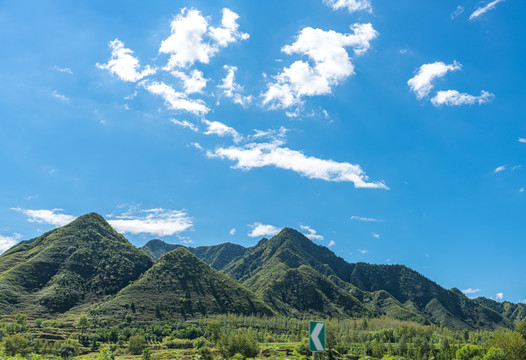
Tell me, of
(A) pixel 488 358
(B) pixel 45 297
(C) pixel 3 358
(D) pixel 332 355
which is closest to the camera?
(C) pixel 3 358

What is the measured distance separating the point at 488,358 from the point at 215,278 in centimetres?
15366

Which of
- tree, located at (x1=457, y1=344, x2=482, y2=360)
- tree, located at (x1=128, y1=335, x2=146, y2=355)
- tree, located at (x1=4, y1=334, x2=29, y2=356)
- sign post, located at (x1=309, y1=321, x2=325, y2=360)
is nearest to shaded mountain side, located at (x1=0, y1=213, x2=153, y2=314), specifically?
tree, located at (x1=4, y1=334, x2=29, y2=356)

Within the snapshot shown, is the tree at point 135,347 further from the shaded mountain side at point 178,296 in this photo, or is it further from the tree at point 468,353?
the tree at point 468,353

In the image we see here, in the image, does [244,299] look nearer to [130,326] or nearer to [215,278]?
[215,278]

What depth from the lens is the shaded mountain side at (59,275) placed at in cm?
14675

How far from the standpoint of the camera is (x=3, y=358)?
1246 cm

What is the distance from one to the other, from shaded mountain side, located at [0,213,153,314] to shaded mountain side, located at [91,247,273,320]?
60.4 feet

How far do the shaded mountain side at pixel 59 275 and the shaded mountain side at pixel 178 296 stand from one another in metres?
18.4

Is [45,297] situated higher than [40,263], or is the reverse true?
[40,263]

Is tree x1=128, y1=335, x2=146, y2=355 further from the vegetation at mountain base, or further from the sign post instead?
the sign post

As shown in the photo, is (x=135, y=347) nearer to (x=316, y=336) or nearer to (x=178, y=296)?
(x=178, y=296)

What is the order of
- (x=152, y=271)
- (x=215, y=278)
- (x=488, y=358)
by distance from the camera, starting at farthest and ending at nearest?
(x=215, y=278) < (x=152, y=271) < (x=488, y=358)

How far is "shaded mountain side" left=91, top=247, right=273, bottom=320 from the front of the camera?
146875 millimetres

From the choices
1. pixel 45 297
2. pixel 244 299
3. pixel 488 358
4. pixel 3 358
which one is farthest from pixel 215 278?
pixel 3 358
